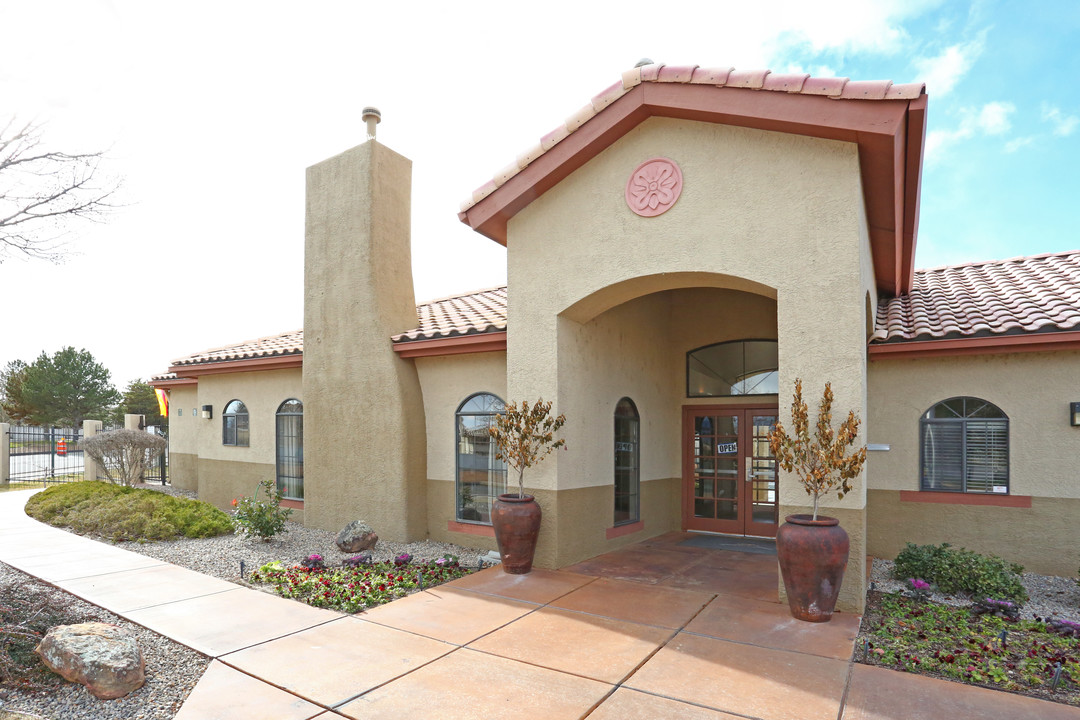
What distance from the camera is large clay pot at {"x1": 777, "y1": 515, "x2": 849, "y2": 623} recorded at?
608 cm

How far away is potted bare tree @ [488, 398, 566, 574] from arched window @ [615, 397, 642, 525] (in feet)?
6.09

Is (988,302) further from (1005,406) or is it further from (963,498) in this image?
(963,498)

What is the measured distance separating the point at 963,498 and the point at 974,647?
3581 mm

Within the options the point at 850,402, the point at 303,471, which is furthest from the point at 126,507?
the point at 850,402

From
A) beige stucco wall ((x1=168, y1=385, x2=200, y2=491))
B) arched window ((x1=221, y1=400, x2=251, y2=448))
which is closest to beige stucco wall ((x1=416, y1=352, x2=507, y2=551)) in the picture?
arched window ((x1=221, y1=400, x2=251, y2=448))

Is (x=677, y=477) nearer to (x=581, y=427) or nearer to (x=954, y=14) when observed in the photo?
(x=581, y=427)

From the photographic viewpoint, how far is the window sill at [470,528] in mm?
9758

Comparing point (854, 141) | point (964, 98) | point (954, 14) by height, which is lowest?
point (854, 141)

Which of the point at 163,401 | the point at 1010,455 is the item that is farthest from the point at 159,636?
the point at 163,401

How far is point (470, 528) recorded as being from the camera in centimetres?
995

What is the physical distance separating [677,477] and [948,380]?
4.46 metres

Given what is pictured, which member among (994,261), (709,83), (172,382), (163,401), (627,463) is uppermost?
(709,83)

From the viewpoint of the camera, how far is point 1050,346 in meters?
7.75

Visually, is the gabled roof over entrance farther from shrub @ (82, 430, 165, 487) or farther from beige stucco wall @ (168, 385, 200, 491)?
beige stucco wall @ (168, 385, 200, 491)
